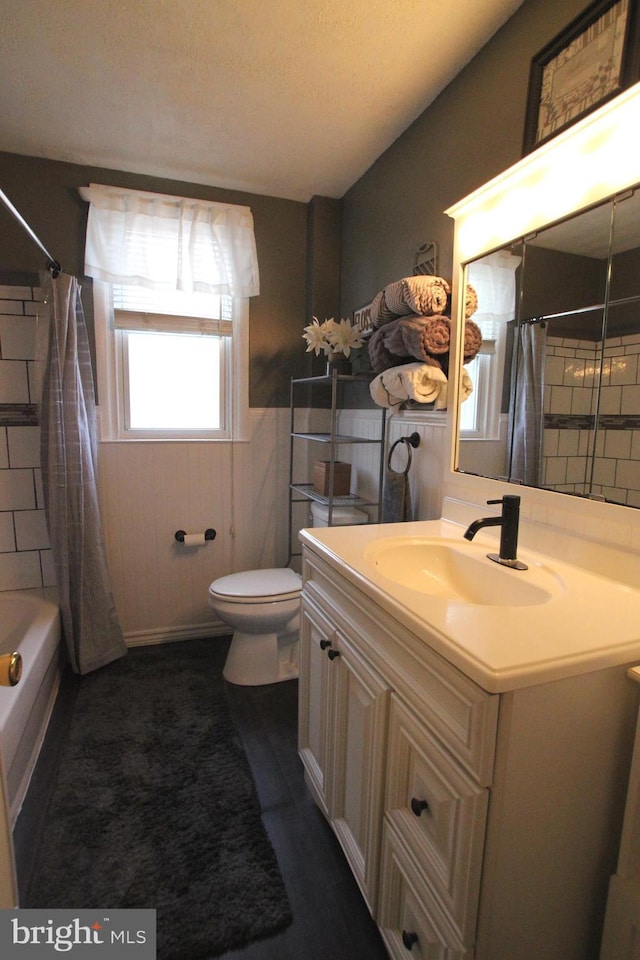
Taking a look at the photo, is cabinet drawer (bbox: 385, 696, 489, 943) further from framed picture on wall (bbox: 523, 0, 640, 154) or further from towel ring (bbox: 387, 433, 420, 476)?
framed picture on wall (bbox: 523, 0, 640, 154)

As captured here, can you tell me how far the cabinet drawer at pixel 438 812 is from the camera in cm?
76

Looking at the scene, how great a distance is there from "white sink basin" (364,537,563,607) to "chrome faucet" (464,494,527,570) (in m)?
0.03

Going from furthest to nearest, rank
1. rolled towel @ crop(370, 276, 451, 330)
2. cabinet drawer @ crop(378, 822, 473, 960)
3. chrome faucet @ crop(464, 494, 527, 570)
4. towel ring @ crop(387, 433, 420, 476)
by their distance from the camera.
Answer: towel ring @ crop(387, 433, 420, 476), rolled towel @ crop(370, 276, 451, 330), chrome faucet @ crop(464, 494, 527, 570), cabinet drawer @ crop(378, 822, 473, 960)

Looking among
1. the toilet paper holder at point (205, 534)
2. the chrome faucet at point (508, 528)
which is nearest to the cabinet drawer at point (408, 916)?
the chrome faucet at point (508, 528)

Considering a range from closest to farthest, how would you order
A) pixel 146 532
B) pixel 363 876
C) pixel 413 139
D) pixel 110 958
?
pixel 110 958, pixel 363 876, pixel 413 139, pixel 146 532

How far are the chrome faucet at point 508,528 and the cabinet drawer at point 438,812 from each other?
1.48 ft

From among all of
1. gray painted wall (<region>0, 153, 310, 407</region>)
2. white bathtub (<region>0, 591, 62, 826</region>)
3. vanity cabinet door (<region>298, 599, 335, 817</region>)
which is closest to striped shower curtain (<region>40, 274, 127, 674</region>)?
white bathtub (<region>0, 591, 62, 826</region>)

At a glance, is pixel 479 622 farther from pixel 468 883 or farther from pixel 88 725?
pixel 88 725

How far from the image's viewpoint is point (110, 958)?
3.32ft

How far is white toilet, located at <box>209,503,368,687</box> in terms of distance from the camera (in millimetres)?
2102

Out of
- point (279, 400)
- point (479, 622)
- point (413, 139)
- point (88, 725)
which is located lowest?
point (88, 725)

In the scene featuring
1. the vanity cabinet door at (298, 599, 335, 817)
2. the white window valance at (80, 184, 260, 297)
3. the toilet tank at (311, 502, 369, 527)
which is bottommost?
the vanity cabinet door at (298, 599, 335, 817)

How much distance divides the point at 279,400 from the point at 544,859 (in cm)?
225

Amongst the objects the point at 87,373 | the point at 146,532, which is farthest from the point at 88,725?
the point at 87,373
